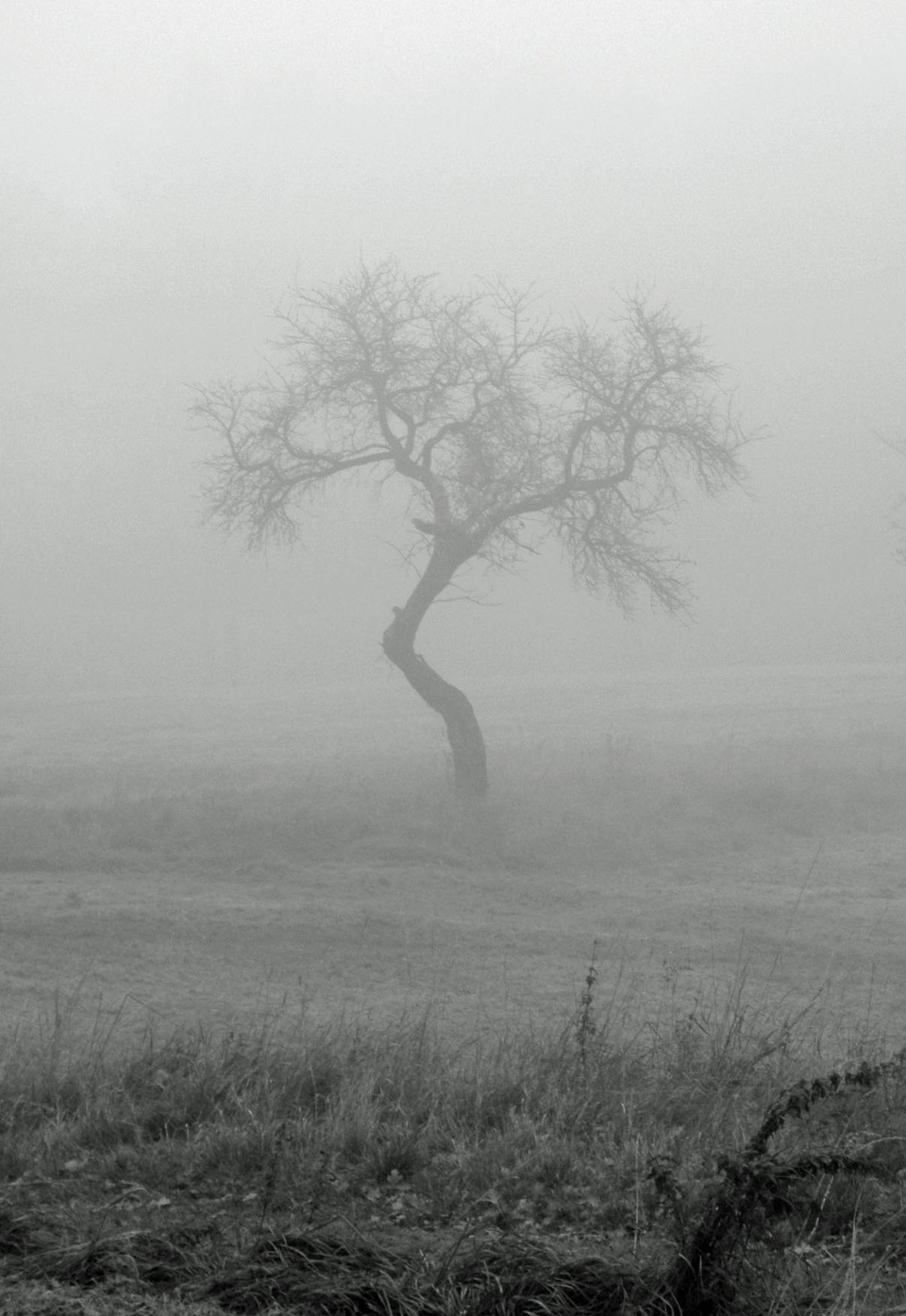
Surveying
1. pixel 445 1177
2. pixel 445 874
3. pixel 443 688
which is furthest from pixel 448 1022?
pixel 443 688

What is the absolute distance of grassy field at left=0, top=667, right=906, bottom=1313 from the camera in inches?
154

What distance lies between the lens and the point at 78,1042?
732 cm

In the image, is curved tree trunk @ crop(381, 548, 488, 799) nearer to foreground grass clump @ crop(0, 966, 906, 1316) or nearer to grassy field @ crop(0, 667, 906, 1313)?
grassy field @ crop(0, 667, 906, 1313)

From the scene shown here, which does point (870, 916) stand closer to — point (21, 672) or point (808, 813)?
point (808, 813)

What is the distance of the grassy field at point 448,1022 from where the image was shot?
12.8 feet

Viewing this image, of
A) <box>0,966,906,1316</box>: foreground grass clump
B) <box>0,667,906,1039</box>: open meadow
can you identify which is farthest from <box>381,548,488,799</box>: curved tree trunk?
<box>0,966,906,1316</box>: foreground grass clump

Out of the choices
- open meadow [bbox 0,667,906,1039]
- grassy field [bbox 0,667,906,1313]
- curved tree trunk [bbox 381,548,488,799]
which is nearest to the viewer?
grassy field [bbox 0,667,906,1313]

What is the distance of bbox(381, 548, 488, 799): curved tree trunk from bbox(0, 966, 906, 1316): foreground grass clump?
1130 centimetres

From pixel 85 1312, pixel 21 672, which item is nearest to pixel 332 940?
pixel 85 1312

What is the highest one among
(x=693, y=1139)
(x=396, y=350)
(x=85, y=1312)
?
(x=396, y=350)

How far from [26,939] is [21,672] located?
4048 cm

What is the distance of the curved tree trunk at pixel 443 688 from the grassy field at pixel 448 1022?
615 mm

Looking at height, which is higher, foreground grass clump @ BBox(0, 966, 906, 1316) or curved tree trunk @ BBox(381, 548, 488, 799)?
curved tree trunk @ BBox(381, 548, 488, 799)

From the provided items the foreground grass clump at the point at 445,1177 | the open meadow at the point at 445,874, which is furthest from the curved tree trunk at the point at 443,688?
the foreground grass clump at the point at 445,1177
